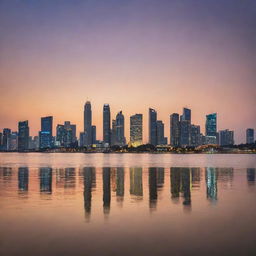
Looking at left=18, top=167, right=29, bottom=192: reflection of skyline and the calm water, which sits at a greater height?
the calm water

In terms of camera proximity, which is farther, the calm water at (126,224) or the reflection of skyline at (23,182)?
the reflection of skyline at (23,182)

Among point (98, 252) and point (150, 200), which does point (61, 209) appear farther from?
point (98, 252)

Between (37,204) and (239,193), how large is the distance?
17356 mm

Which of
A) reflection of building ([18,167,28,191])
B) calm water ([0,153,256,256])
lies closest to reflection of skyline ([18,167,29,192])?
reflection of building ([18,167,28,191])

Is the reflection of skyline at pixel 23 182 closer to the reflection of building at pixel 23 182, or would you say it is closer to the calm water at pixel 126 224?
the reflection of building at pixel 23 182

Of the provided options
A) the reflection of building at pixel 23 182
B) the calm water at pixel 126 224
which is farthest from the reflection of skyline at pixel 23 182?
the calm water at pixel 126 224

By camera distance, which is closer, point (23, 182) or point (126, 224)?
point (126, 224)

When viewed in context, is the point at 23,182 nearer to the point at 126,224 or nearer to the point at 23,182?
the point at 23,182

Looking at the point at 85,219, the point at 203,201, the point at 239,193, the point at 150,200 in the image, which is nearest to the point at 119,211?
the point at 85,219

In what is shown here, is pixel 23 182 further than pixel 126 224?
Yes

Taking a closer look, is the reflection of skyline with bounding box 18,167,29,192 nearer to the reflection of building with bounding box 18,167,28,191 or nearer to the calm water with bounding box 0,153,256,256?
the reflection of building with bounding box 18,167,28,191

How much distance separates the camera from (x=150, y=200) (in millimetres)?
27609

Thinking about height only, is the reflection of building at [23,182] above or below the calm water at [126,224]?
below

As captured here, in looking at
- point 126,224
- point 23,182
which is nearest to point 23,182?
point 23,182
